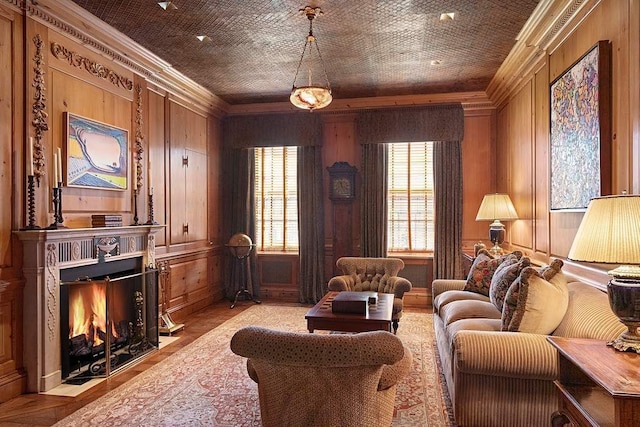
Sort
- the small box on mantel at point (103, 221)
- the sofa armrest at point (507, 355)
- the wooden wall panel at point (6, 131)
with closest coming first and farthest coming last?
the sofa armrest at point (507, 355) < the wooden wall panel at point (6, 131) < the small box on mantel at point (103, 221)

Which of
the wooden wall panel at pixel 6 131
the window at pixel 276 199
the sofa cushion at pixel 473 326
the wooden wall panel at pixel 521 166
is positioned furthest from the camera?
the window at pixel 276 199

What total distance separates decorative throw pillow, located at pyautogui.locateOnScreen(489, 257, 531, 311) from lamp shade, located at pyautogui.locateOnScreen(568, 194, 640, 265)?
4.16 ft

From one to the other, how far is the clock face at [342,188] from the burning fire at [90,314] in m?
3.46

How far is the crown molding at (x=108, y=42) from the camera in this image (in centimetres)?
323

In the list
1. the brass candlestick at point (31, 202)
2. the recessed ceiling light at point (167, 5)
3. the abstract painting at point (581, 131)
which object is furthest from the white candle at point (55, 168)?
the abstract painting at point (581, 131)

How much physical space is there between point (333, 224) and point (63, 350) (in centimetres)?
385

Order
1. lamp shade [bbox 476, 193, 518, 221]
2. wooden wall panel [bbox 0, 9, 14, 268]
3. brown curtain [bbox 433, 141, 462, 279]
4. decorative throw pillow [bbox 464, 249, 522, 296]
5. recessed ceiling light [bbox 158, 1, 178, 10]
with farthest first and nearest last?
brown curtain [bbox 433, 141, 462, 279] < lamp shade [bbox 476, 193, 518, 221] < decorative throw pillow [bbox 464, 249, 522, 296] < recessed ceiling light [bbox 158, 1, 178, 10] < wooden wall panel [bbox 0, 9, 14, 268]

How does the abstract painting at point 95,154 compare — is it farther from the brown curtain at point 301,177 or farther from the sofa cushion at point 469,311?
the sofa cushion at point 469,311

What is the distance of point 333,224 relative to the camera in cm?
631

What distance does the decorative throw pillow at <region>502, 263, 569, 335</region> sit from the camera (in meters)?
2.37

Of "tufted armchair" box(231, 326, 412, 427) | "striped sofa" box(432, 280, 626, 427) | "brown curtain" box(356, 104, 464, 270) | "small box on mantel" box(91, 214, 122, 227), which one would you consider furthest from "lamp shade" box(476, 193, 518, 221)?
"small box on mantel" box(91, 214, 122, 227)

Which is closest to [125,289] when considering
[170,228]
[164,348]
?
[164,348]

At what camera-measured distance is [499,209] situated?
4527mm

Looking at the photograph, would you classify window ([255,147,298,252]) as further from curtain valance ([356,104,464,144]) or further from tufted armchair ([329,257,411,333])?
tufted armchair ([329,257,411,333])
